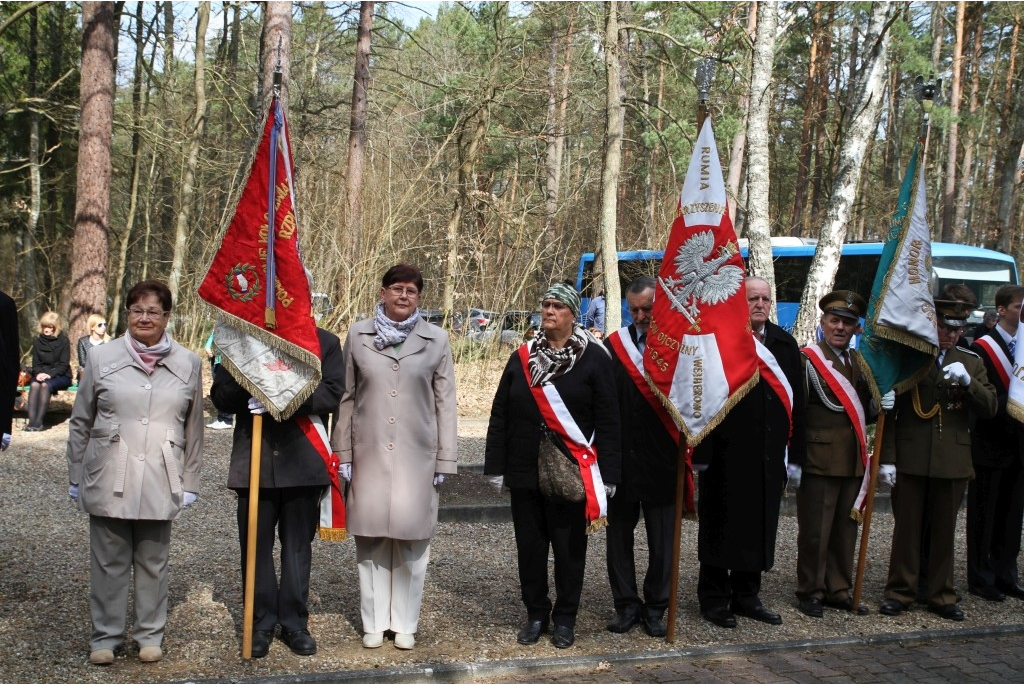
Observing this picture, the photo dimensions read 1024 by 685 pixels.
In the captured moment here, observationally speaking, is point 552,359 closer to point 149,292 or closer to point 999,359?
point 149,292

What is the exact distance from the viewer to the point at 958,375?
6.17 m

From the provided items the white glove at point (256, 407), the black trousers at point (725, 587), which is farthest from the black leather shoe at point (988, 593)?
the white glove at point (256, 407)

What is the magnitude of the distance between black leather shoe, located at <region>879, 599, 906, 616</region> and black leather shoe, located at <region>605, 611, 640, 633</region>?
166 cm

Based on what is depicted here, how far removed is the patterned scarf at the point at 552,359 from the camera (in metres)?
5.45

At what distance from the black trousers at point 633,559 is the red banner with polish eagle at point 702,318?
55 centimetres

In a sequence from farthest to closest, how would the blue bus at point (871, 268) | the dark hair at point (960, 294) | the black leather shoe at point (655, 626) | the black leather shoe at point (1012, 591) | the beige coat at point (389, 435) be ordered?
the blue bus at point (871, 268)
the black leather shoe at point (1012, 591)
the dark hair at point (960, 294)
the black leather shoe at point (655, 626)
the beige coat at point (389, 435)

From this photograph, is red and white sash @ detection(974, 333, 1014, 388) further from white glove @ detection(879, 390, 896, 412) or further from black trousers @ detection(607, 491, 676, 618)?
black trousers @ detection(607, 491, 676, 618)

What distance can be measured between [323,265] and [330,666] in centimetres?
1215

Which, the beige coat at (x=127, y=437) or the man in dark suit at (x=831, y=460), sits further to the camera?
the man in dark suit at (x=831, y=460)

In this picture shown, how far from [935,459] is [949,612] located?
0.96m

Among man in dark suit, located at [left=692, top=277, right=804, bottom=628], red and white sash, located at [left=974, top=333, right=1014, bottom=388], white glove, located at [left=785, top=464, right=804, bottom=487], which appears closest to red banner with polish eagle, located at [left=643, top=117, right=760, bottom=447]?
man in dark suit, located at [left=692, top=277, right=804, bottom=628]

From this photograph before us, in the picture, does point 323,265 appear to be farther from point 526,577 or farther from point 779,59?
point 779,59

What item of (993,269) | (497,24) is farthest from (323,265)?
(993,269)

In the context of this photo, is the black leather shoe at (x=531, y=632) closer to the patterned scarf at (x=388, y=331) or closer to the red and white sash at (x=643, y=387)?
the red and white sash at (x=643, y=387)
